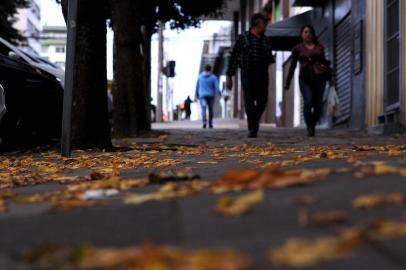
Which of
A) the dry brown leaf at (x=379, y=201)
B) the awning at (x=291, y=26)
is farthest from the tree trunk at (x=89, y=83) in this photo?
the awning at (x=291, y=26)

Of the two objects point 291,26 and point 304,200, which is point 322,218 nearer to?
point 304,200

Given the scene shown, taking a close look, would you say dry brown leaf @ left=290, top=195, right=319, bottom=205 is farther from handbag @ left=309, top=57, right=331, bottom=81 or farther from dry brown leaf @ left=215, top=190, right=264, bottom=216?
handbag @ left=309, top=57, right=331, bottom=81

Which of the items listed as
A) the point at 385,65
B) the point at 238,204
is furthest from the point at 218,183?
the point at 385,65

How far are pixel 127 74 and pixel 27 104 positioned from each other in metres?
3.58

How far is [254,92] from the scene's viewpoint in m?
10.6

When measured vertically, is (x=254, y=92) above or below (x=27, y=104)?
above

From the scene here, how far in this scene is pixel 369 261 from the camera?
7.01 feet

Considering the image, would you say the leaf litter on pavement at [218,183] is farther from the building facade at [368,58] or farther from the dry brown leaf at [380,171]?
the building facade at [368,58]

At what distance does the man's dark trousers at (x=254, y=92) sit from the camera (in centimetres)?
1048

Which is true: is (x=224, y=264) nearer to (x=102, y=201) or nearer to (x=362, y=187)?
(x=362, y=187)

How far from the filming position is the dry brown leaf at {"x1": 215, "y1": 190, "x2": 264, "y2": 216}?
2.84 metres

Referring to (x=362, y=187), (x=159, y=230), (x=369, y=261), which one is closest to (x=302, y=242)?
(x=369, y=261)

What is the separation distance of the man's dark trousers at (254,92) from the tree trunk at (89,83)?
3053mm

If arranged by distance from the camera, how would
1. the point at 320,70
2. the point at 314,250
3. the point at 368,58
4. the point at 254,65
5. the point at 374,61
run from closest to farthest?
the point at 314,250 → the point at 254,65 → the point at 320,70 → the point at 374,61 → the point at 368,58
